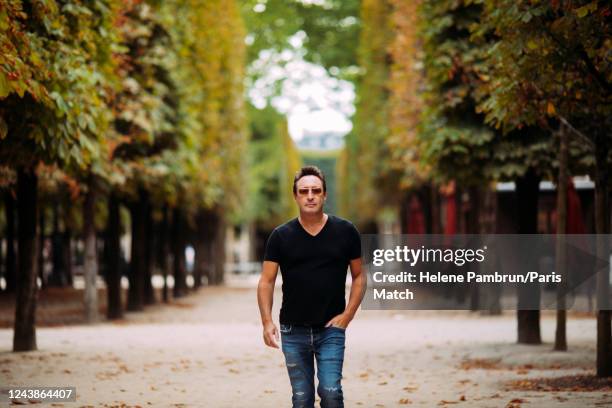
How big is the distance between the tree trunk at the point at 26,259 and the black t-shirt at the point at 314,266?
34.2 feet

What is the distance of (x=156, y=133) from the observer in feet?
86.0

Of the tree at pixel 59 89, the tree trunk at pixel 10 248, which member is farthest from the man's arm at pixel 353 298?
the tree trunk at pixel 10 248

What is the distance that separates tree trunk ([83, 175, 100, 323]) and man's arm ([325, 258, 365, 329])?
16.9m

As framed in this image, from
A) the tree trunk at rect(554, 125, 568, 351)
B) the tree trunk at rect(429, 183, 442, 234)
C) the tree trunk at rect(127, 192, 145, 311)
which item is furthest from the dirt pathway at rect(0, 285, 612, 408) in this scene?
the tree trunk at rect(429, 183, 442, 234)

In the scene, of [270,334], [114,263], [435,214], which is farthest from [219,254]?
[270,334]

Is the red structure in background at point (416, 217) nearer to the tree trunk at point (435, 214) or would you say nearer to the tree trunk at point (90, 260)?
the tree trunk at point (435, 214)

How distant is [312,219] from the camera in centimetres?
727

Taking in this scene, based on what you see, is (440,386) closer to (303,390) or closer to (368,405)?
(368,405)

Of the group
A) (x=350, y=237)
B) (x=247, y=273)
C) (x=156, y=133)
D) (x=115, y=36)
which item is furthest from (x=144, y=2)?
(x=247, y=273)

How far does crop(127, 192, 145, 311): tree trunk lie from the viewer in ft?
95.2

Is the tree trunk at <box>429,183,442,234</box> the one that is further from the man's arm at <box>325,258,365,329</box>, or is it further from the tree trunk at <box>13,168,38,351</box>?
the man's arm at <box>325,258,365,329</box>

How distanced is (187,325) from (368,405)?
14.0 m

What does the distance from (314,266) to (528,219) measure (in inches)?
438

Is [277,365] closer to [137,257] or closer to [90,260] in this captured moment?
[90,260]
